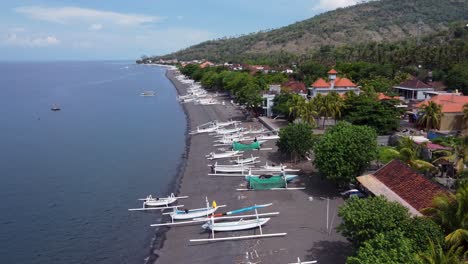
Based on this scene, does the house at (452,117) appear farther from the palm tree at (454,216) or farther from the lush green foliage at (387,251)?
the lush green foliage at (387,251)

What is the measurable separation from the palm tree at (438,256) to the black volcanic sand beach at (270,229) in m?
6.28

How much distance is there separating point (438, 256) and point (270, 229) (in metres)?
12.3

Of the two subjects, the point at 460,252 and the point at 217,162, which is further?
the point at 217,162

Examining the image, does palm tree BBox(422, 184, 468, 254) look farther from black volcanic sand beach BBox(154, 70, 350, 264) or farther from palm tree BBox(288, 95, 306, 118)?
palm tree BBox(288, 95, 306, 118)

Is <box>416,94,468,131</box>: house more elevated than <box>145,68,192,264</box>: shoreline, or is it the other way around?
<box>416,94,468,131</box>: house

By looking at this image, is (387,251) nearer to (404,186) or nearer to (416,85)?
(404,186)

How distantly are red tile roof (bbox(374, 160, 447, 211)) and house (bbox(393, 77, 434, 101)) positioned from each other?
4224 centimetres

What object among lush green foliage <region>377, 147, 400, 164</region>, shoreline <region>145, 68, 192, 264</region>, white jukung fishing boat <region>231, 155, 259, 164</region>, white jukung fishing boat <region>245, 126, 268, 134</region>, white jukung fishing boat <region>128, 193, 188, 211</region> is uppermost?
lush green foliage <region>377, 147, 400, 164</region>

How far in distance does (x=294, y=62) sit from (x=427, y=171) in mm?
112849

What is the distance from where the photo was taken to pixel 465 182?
66.4ft

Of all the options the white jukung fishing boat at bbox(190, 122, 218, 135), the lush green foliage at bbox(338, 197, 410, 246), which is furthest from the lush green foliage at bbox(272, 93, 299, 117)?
the lush green foliage at bbox(338, 197, 410, 246)

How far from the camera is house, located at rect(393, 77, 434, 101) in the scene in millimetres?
66250

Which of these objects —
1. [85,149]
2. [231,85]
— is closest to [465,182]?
[85,149]

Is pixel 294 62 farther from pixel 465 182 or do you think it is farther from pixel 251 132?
pixel 465 182
